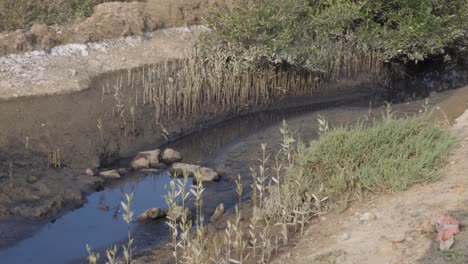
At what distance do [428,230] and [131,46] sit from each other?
10.6 metres

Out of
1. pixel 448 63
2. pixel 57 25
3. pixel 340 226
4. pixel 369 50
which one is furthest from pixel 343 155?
pixel 448 63

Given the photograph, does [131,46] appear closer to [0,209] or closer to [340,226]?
[0,209]

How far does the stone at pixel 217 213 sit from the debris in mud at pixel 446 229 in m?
2.97

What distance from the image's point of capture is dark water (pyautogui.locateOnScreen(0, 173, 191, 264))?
7.69 m

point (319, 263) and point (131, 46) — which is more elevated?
point (131, 46)

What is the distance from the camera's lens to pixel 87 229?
843 cm

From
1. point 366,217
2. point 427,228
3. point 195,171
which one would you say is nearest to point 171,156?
point 195,171

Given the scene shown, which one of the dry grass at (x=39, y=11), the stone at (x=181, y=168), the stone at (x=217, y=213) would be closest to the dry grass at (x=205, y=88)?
the stone at (x=181, y=168)

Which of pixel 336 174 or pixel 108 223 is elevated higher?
pixel 336 174

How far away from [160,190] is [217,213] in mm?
1620

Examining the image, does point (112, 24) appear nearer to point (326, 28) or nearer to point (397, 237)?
point (326, 28)

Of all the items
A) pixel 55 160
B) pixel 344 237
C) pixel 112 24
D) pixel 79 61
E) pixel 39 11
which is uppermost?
pixel 39 11

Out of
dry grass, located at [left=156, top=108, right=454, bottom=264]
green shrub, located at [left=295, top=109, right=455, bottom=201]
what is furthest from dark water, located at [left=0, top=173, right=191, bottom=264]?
green shrub, located at [left=295, top=109, right=455, bottom=201]

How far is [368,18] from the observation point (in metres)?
15.0
